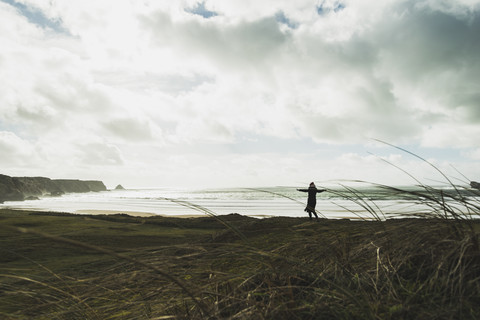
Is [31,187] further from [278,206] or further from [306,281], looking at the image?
[306,281]

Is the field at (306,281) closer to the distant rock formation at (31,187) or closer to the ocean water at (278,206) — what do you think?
the ocean water at (278,206)

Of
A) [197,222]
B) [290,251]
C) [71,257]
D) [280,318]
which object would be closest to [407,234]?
[290,251]

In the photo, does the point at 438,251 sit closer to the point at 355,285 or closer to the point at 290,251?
the point at 355,285

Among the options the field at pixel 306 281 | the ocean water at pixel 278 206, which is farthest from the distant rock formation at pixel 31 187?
the field at pixel 306 281

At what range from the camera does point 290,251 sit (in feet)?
6.68

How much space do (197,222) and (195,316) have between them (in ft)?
46.2

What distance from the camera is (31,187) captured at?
8038cm

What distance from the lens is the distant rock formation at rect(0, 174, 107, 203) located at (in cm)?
6388

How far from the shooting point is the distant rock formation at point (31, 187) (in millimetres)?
63881

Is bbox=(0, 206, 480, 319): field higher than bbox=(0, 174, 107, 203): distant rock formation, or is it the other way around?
bbox=(0, 206, 480, 319): field

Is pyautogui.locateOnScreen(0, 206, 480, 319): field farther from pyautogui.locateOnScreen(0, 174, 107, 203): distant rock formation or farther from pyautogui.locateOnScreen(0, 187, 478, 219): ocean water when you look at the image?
pyautogui.locateOnScreen(0, 174, 107, 203): distant rock formation

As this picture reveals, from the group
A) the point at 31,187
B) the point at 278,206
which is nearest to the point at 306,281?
the point at 278,206

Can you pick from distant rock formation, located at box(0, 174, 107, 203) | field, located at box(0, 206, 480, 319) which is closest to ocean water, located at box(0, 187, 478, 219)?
field, located at box(0, 206, 480, 319)

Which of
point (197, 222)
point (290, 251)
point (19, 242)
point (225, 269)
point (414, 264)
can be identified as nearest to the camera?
point (414, 264)
